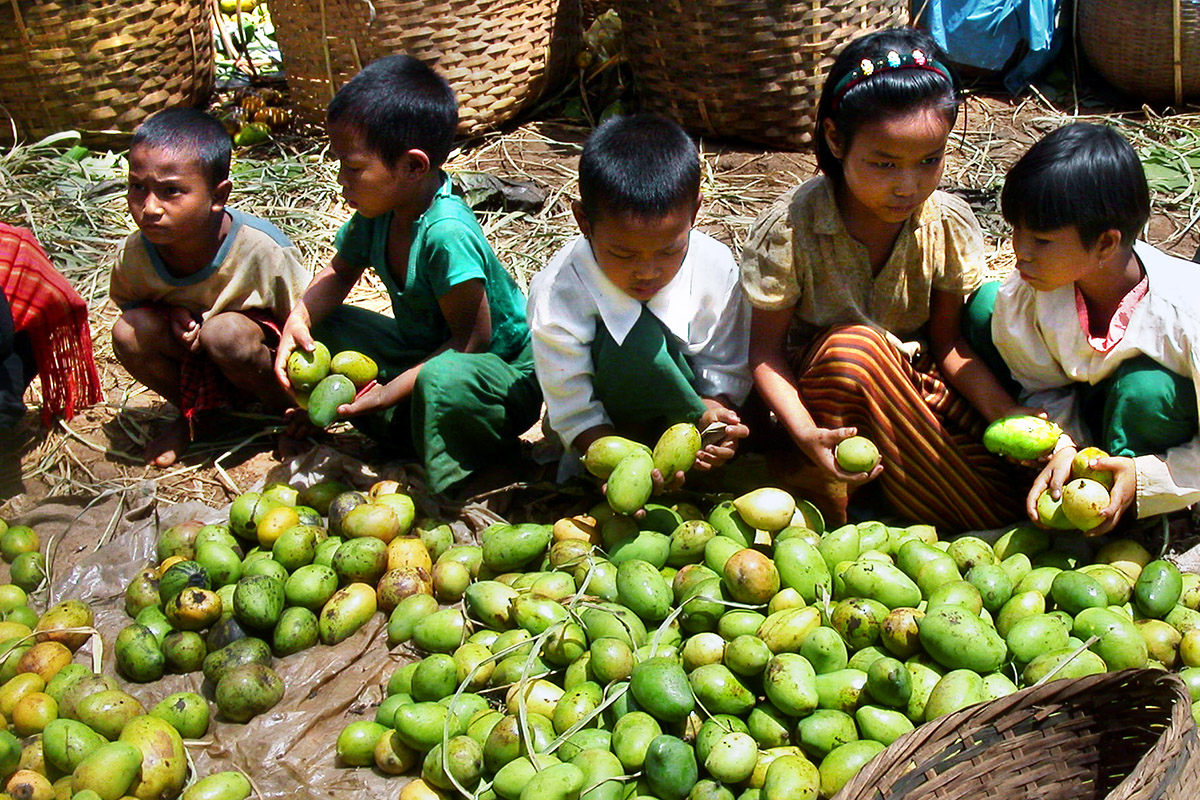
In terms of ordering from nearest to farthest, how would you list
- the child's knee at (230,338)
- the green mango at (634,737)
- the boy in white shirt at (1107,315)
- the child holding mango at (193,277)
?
the green mango at (634,737)
the boy in white shirt at (1107,315)
the child holding mango at (193,277)
the child's knee at (230,338)

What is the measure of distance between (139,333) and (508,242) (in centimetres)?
193

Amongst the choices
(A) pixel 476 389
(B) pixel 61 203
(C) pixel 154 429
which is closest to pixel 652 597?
(A) pixel 476 389

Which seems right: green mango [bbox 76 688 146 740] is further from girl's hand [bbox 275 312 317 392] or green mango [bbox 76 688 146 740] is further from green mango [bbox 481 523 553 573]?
girl's hand [bbox 275 312 317 392]

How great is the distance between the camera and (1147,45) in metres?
5.93

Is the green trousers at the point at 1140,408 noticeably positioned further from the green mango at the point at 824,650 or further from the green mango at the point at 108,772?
the green mango at the point at 108,772

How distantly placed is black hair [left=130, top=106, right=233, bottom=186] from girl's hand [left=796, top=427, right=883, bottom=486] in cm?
206

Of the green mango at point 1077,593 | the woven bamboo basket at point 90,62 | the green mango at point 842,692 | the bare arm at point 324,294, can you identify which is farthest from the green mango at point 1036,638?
the woven bamboo basket at point 90,62

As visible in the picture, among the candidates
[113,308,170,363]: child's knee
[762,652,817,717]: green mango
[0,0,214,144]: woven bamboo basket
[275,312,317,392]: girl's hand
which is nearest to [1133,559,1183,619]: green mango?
[762,652,817,717]: green mango

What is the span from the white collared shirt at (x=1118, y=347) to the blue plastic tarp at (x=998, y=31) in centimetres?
379

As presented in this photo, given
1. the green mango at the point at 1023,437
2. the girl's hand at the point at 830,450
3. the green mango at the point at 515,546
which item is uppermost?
the green mango at the point at 1023,437

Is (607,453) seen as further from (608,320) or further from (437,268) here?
(437,268)

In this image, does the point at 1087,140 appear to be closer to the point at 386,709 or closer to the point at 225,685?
the point at 386,709

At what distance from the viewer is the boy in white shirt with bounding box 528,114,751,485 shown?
2949mm

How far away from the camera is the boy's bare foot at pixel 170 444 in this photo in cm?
394
